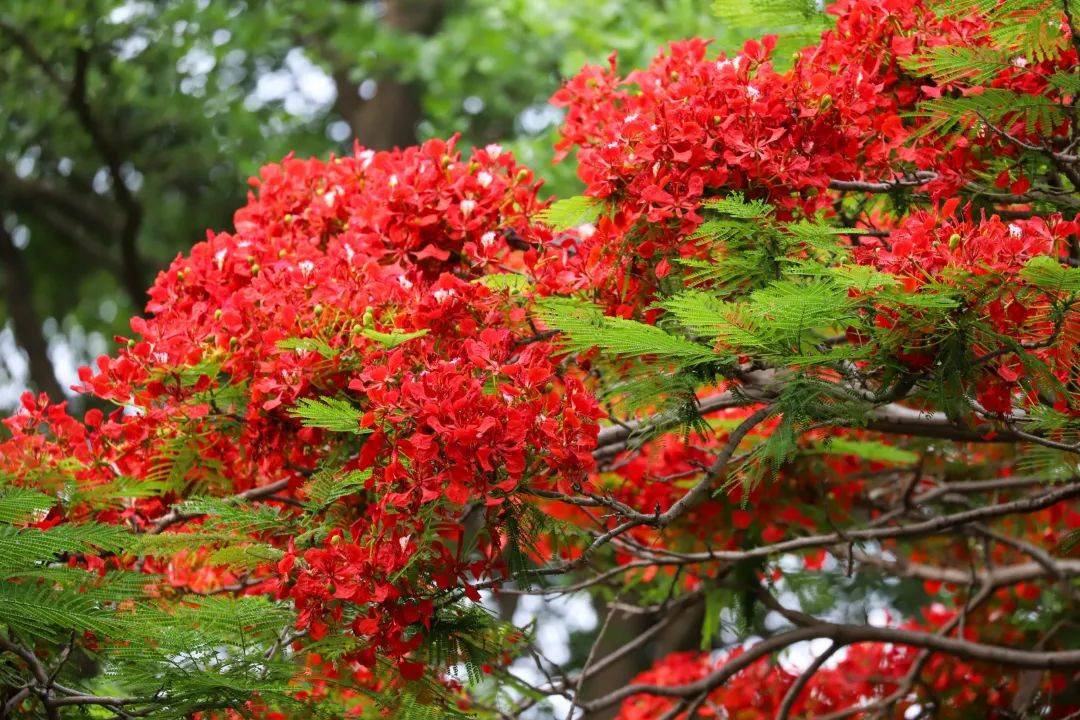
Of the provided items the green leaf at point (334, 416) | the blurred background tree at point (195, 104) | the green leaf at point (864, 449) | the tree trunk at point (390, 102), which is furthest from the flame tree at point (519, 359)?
the tree trunk at point (390, 102)

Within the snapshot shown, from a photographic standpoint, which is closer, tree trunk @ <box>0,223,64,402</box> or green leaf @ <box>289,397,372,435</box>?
green leaf @ <box>289,397,372,435</box>

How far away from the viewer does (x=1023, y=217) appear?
356cm

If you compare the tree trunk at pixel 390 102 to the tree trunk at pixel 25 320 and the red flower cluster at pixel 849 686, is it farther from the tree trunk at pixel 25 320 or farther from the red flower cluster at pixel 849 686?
the red flower cluster at pixel 849 686

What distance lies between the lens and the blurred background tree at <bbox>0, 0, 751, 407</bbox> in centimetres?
807

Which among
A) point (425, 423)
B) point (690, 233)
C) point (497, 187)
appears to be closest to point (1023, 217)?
point (690, 233)

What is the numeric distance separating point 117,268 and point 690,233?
740 cm

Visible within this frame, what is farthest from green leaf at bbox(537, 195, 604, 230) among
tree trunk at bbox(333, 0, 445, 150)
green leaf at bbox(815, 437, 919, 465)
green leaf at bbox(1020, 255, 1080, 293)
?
tree trunk at bbox(333, 0, 445, 150)

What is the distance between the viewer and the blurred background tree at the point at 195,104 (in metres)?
8.07

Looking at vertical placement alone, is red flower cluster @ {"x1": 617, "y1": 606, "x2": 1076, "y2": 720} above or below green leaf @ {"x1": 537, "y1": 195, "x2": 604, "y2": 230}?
below

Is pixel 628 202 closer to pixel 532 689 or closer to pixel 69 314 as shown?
pixel 532 689

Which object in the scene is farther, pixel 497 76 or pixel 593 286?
pixel 497 76

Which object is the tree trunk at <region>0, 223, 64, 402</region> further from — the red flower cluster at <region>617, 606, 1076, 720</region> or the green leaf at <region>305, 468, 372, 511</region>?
the green leaf at <region>305, 468, 372, 511</region>

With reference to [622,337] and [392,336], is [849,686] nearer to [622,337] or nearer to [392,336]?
[622,337]

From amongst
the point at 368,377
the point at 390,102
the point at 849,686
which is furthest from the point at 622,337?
the point at 390,102
